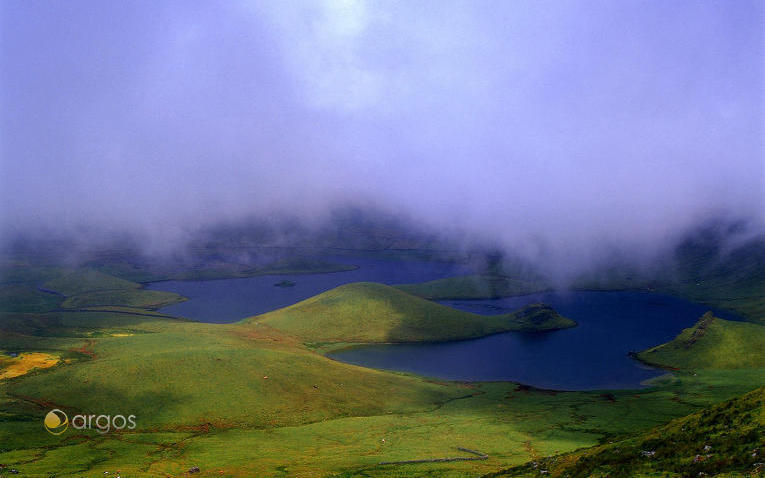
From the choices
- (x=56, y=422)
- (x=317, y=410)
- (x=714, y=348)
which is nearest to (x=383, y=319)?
(x=317, y=410)

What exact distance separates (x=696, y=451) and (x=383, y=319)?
14212cm

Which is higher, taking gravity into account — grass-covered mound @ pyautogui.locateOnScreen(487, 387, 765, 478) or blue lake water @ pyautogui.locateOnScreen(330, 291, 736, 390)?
grass-covered mound @ pyautogui.locateOnScreen(487, 387, 765, 478)

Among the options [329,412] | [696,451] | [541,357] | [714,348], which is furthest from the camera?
[541,357]

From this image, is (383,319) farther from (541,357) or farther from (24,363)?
(24,363)

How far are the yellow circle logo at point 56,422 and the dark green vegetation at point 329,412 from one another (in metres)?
1.60

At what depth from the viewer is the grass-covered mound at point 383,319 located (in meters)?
162

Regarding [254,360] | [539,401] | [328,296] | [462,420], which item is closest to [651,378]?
[539,401]

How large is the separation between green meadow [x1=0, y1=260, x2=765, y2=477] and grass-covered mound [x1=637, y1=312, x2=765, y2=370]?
48cm

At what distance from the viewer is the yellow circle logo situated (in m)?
67.8

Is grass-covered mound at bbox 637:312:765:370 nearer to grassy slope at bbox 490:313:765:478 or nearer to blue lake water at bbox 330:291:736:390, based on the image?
blue lake water at bbox 330:291:736:390

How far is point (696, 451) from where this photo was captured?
3188cm

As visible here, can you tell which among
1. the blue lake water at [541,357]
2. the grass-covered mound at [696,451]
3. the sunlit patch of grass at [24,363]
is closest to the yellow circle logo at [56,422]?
the sunlit patch of grass at [24,363]

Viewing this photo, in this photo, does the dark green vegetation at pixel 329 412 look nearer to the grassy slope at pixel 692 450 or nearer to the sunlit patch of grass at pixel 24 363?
the grassy slope at pixel 692 450

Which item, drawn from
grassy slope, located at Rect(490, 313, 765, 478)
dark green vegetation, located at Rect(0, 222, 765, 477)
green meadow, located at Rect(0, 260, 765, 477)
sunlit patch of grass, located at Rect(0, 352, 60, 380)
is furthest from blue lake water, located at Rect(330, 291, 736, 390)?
grassy slope, located at Rect(490, 313, 765, 478)
